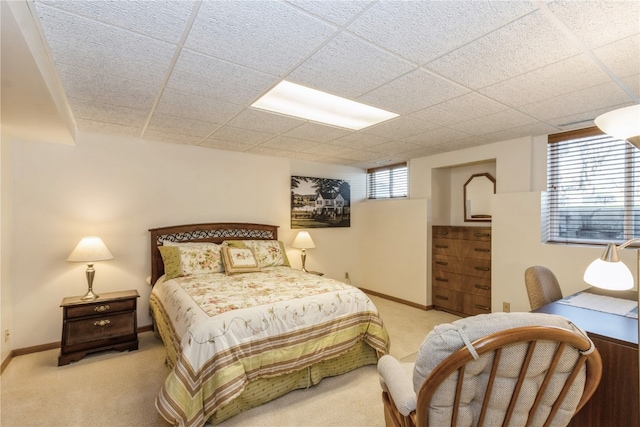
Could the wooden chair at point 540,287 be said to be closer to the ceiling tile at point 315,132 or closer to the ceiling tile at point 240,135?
the ceiling tile at point 315,132

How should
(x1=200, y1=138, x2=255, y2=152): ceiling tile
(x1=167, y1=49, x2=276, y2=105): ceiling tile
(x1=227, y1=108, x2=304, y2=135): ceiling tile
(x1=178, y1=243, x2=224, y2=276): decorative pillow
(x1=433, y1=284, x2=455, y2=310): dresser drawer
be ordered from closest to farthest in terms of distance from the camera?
(x1=167, y1=49, x2=276, y2=105): ceiling tile, (x1=227, y1=108, x2=304, y2=135): ceiling tile, (x1=178, y1=243, x2=224, y2=276): decorative pillow, (x1=200, y1=138, x2=255, y2=152): ceiling tile, (x1=433, y1=284, x2=455, y2=310): dresser drawer

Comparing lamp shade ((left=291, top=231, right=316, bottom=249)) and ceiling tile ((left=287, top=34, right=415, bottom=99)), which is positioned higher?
ceiling tile ((left=287, top=34, right=415, bottom=99))

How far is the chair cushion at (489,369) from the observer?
0.99m

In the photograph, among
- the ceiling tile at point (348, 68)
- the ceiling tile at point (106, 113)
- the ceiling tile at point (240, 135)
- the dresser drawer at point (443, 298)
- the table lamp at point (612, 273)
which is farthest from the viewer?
the dresser drawer at point (443, 298)

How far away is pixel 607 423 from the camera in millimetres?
1486

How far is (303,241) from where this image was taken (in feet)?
14.9

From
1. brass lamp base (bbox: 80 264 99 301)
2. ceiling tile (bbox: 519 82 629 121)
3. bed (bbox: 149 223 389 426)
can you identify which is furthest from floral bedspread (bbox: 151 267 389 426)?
ceiling tile (bbox: 519 82 629 121)

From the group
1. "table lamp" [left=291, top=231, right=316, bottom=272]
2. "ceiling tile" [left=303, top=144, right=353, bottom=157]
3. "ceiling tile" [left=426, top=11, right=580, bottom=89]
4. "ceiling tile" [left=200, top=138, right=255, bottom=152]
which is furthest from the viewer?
"table lamp" [left=291, top=231, right=316, bottom=272]

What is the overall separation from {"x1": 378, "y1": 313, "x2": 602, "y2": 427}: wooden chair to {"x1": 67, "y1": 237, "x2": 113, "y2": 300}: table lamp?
10.4ft

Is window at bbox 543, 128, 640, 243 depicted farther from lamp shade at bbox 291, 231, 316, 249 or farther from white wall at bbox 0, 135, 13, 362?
white wall at bbox 0, 135, 13, 362

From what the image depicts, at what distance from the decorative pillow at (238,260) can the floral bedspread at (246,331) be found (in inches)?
10.5

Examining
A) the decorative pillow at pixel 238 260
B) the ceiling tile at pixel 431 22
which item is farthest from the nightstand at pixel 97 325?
the ceiling tile at pixel 431 22

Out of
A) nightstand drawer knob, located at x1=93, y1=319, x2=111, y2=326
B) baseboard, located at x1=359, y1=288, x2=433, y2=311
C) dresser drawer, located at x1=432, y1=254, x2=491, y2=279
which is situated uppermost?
dresser drawer, located at x1=432, y1=254, x2=491, y2=279

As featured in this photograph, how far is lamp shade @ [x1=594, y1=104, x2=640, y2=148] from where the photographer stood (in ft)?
3.60
